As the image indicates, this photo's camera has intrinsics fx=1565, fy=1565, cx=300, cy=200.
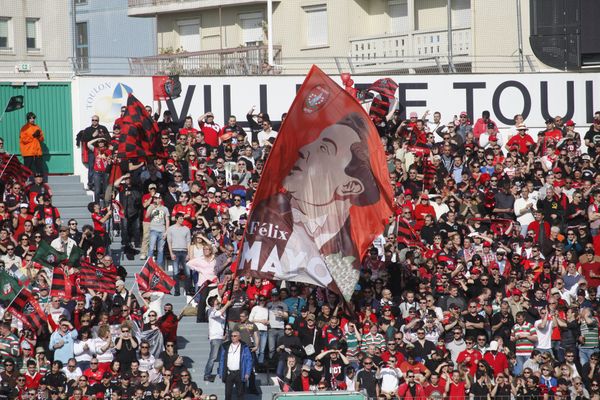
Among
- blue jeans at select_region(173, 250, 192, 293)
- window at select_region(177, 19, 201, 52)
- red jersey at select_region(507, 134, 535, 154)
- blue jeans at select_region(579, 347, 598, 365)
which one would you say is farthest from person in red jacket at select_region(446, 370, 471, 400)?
window at select_region(177, 19, 201, 52)

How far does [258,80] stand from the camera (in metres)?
34.3

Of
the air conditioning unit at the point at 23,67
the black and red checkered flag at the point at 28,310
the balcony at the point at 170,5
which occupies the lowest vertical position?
the black and red checkered flag at the point at 28,310

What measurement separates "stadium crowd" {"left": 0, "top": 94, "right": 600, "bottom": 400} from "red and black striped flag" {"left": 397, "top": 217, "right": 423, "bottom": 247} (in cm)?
4

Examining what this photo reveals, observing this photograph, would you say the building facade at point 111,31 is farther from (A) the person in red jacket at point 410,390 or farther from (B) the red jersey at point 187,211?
(A) the person in red jacket at point 410,390

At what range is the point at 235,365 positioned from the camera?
25.0 m

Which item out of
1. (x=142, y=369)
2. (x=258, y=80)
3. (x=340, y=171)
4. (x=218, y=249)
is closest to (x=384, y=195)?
(x=340, y=171)

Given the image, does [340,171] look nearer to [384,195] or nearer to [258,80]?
[384,195]

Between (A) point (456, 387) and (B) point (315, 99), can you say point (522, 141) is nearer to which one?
(B) point (315, 99)

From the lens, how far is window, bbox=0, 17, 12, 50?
165 feet

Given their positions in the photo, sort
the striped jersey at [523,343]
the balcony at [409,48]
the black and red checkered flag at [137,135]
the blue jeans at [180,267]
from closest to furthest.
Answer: the striped jersey at [523,343] < the blue jeans at [180,267] < the black and red checkered flag at [137,135] < the balcony at [409,48]

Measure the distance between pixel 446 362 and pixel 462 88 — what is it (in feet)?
36.6

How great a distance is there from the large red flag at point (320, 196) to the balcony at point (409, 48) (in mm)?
12694

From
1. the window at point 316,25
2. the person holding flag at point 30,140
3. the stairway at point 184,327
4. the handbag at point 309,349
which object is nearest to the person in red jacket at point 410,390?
the handbag at point 309,349

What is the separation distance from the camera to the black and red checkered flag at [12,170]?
2922 cm
